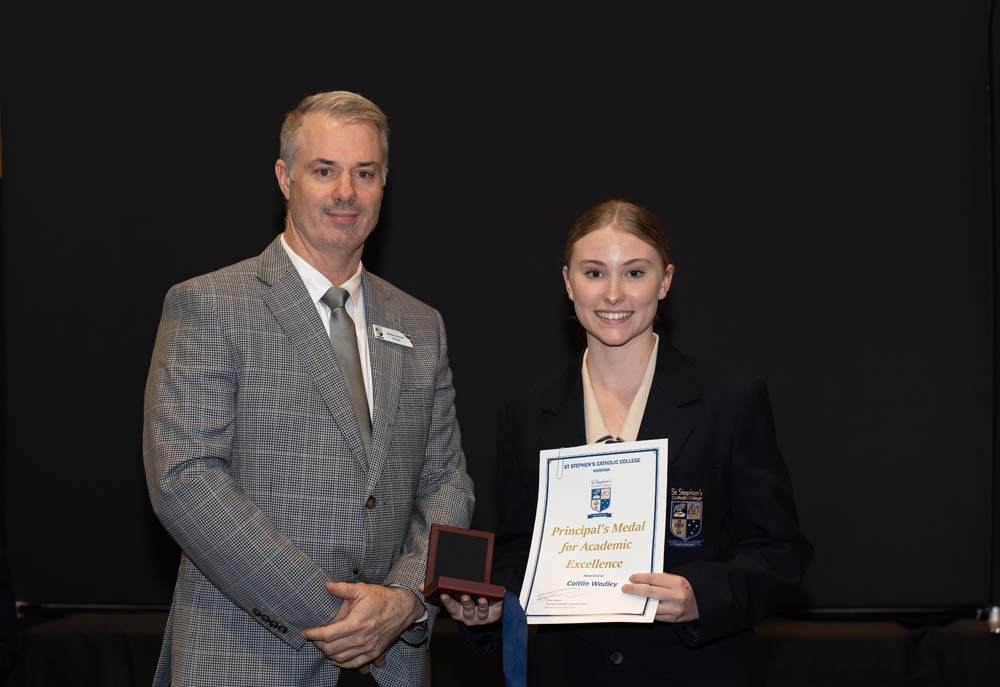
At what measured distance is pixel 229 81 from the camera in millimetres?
4426

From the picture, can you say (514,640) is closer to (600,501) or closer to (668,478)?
(600,501)

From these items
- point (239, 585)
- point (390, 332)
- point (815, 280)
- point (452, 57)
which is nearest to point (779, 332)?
point (815, 280)

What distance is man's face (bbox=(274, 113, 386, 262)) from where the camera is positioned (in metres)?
2.70

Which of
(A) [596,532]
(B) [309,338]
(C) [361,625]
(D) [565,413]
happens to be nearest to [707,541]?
(A) [596,532]

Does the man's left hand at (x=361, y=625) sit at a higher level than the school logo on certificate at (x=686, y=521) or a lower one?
lower

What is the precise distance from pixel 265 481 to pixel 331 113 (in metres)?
0.99

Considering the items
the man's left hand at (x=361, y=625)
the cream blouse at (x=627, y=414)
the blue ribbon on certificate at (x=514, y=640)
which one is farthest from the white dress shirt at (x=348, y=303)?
the blue ribbon on certificate at (x=514, y=640)

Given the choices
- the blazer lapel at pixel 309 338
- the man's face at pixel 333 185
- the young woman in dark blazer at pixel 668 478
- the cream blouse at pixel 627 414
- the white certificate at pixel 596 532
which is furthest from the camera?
the man's face at pixel 333 185

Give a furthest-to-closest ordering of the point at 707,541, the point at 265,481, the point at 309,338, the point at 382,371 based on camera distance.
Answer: the point at 382,371 → the point at 309,338 → the point at 265,481 → the point at 707,541

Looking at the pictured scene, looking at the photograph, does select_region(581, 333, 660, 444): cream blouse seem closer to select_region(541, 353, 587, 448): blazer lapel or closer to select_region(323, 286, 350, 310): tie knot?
select_region(541, 353, 587, 448): blazer lapel

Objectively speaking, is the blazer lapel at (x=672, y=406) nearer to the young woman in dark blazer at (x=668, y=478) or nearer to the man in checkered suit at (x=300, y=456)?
the young woman in dark blazer at (x=668, y=478)

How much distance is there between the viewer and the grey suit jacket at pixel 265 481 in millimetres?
2385

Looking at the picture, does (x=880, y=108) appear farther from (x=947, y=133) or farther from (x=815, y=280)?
(x=815, y=280)

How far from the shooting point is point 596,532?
2.15 m
